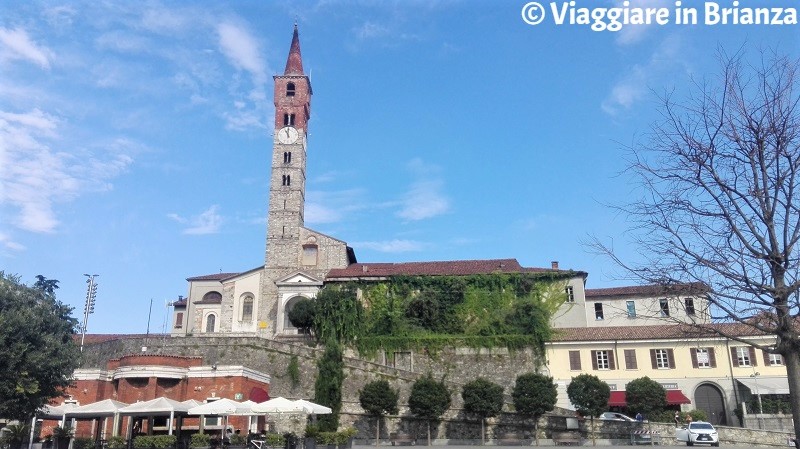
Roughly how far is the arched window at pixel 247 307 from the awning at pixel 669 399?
97.5 ft

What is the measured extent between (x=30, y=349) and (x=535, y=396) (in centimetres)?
2222

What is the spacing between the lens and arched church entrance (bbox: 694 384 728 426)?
35938 mm

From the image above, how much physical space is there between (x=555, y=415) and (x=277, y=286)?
26.1 meters

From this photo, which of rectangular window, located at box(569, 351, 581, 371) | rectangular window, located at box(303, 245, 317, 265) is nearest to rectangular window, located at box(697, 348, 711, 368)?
rectangular window, located at box(569, 351, 581, 371)

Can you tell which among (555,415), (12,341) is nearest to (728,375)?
(555,415)

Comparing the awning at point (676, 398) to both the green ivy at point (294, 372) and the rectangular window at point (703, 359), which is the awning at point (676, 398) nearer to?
the rectangular window at point (703, 359)

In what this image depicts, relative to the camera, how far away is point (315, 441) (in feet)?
74.8

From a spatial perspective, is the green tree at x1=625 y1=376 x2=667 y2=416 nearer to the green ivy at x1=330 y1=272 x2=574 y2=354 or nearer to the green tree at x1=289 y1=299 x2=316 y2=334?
the green ivy at x1=330 y1=272 x2=574 y2=354

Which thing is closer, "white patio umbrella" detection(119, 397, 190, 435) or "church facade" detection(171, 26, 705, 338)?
"white patio umbrella" detection(119, 397, 190, 435)

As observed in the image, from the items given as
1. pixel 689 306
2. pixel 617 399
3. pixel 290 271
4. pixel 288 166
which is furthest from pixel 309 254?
pixel 689 306

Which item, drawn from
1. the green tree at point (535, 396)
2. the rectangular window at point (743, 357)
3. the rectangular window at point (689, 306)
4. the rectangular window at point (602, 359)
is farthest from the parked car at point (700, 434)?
the rectangular window at point (689, 306)

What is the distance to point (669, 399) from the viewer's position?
115 feet

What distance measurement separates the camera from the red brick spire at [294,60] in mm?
60066

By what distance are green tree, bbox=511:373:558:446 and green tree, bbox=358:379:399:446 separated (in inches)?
254
